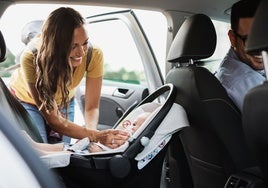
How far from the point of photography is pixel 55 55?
263 centimetres

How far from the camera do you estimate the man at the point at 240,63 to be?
2469 mm

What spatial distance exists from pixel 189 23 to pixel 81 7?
0.95m

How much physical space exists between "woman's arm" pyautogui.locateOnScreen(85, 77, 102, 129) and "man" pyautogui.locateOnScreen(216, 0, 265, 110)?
779 mm

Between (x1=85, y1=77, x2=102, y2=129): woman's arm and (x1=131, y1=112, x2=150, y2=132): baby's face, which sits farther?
(x1=85, y1=77, x2=102, y2=129): woman's arm

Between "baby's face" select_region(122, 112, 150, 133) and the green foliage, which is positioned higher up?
"baby's face" select_region(122, 112, 150, 133)

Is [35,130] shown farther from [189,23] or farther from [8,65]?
[8,65]

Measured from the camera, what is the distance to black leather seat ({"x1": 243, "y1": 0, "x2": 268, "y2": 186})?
1848 millimetres

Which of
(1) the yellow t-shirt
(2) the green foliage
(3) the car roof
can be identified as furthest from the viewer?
(2) the green foliage

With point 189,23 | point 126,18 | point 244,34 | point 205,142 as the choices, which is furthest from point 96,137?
point 126,18

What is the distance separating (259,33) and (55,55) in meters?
1.14

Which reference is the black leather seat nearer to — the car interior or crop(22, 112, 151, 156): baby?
the car interior

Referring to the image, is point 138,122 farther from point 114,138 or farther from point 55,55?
point 55,55

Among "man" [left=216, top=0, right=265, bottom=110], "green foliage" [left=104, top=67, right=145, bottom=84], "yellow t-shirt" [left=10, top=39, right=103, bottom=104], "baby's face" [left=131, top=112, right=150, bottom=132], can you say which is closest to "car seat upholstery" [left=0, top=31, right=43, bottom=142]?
"yellow t-shirt" [left=10, top=39, right=103, bottom=104]

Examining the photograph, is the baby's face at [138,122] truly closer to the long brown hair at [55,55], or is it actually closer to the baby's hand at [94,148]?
the baby's hand at [94,148]
